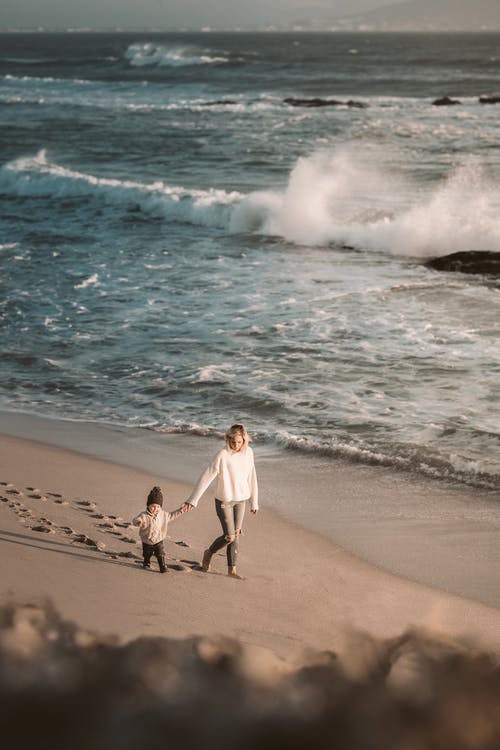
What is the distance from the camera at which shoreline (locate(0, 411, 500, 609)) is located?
25.1ft

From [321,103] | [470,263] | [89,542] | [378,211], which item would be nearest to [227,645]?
[89,542]

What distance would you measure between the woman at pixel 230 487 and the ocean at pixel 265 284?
3017 millimetres

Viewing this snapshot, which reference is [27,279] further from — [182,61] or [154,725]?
[182,61]

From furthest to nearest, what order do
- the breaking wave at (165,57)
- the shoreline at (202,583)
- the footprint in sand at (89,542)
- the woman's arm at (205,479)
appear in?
1. the breaking wave at (165,57)
2. the footprint in sand at (89,542)
3. the woman's arm at (205,479)
4. the shoreline at (202,583)

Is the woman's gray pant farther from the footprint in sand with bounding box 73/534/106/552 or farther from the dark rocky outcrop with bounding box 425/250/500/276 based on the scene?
the dark rocky outcrop with bounding box 425/250/500/276

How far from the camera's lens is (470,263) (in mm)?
19078

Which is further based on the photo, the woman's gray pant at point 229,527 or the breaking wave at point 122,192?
the breaking wave at point 122,192

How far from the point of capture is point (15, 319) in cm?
1616

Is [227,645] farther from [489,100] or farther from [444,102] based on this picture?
[489,100]

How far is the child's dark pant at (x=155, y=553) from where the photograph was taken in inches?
271

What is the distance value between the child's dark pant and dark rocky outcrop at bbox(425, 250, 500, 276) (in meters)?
13.1

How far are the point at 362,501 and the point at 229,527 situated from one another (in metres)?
2.19

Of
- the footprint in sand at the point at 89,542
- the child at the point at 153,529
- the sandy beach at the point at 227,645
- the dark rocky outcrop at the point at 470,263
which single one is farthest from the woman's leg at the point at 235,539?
the dark rocky outcrop at the point at 470,263

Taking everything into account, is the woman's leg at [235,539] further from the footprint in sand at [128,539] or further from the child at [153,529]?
the footprint in sand at [128,539]
